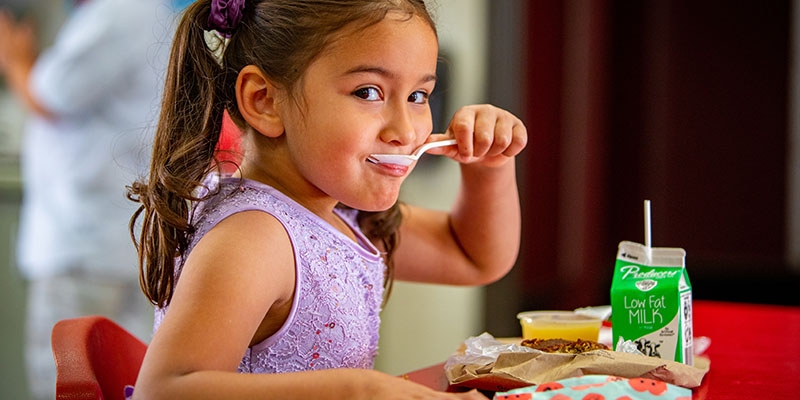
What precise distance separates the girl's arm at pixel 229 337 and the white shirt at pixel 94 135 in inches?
66.3

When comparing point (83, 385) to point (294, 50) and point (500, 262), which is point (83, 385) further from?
point (500, 262)

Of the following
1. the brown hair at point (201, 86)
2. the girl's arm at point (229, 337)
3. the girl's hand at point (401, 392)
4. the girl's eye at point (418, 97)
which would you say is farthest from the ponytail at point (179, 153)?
the girl's hand at point (401, 392)

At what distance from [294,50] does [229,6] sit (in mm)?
125

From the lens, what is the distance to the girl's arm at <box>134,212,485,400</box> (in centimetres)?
80

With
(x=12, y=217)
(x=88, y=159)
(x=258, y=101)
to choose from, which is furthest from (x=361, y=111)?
(x=12, y=217)

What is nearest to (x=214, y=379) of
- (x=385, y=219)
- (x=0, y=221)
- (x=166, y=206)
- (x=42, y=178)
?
(x=166, y=206)

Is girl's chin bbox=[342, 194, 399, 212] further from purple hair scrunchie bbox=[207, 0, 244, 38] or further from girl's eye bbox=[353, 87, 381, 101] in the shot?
purple hair scrunchie bbox=[207, 0, 244, 38]

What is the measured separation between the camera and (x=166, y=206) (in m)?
1.07

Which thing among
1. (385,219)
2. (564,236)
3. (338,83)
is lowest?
(564,236)

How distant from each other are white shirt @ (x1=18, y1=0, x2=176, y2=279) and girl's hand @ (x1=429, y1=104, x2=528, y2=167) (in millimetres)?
1504

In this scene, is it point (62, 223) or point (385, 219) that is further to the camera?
point (62, 223)

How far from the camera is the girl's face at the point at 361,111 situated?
41.9 inches

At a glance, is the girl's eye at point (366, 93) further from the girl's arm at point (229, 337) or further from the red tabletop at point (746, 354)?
the red tabletop at point (746, 354)

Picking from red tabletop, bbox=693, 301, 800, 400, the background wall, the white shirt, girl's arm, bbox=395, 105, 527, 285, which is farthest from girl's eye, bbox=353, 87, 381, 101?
the background wall
